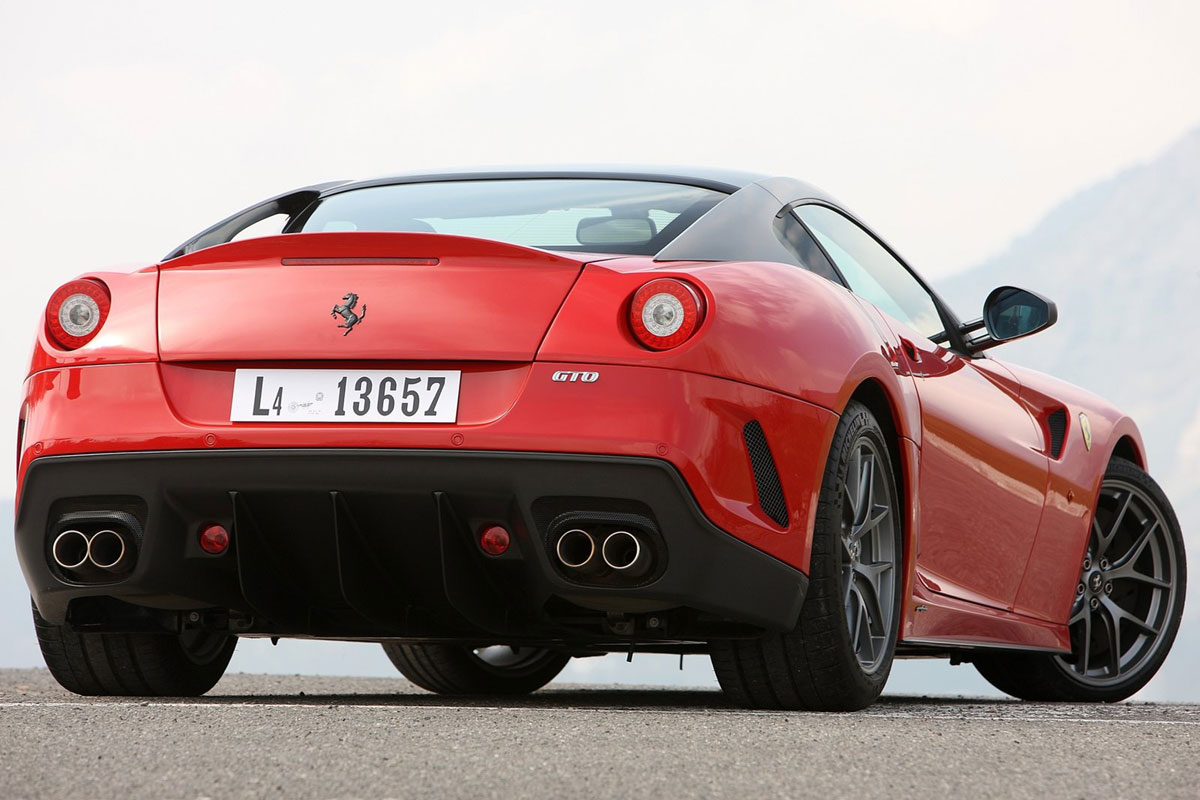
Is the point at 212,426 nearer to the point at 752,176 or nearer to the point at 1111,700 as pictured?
the point at 752,176

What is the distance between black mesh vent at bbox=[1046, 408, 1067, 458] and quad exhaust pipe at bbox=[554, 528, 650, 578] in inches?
105

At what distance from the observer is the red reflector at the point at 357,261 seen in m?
4.02

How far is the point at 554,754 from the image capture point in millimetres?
3086

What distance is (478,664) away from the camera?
6797mm

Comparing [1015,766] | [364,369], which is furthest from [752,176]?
[1015,766]

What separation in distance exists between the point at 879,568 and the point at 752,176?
1147 mm

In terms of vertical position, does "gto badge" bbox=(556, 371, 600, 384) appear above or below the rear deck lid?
below

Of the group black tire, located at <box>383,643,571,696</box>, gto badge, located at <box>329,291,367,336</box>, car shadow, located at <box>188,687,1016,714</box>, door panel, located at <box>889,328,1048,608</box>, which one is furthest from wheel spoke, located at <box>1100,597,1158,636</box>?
gto badge, located at <box>329,291,367,336</box>

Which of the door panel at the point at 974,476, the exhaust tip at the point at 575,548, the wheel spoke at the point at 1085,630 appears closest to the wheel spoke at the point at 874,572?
the door panel at the point at 974,476

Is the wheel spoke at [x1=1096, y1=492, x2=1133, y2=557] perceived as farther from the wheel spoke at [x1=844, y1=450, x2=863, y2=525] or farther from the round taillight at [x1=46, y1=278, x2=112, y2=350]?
the round taillight at [x1=46, y1=278, x2=112, y2=350]

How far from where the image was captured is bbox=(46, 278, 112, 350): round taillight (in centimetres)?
420

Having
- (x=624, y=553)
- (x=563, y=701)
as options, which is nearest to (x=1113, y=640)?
(x=563, y=701)

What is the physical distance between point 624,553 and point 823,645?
2.05 ft

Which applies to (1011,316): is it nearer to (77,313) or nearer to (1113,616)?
(1113,616)
